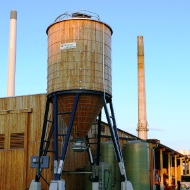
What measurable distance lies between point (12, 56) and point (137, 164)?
3101 cm

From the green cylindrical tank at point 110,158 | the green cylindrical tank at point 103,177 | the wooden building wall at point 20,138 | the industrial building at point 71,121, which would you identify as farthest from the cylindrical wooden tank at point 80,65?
the green cylindrical tank at point 110,158

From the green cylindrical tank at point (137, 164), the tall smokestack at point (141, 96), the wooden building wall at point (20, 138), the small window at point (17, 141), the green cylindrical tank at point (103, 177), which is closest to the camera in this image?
the green cylindrical tank at point (103, 177)

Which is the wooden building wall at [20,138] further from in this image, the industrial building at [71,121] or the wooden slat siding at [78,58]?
the wooden slat siding at [78,58]

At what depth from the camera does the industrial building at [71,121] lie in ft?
73.7

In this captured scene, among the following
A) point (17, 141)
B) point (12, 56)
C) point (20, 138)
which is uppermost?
point (12, 56)

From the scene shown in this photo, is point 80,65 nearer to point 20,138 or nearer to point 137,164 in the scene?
point 20,138

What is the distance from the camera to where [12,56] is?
176 feet

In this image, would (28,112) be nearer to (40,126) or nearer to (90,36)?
(40,126)

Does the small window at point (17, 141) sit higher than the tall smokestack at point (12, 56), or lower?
lower

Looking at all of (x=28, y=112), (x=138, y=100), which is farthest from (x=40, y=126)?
(x=138, y=100)

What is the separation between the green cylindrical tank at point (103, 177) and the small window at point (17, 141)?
16.9 feet

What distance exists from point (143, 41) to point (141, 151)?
37146 millimetres

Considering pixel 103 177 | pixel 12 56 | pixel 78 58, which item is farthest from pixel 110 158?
pixel 12 56

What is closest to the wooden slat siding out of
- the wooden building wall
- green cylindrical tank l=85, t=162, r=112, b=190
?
the wooden building wall
